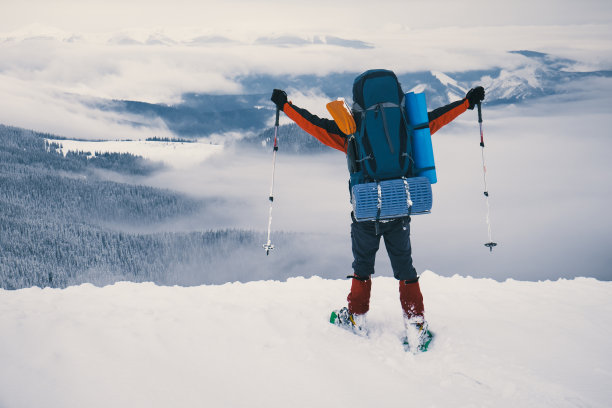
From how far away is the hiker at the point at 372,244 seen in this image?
197 inches

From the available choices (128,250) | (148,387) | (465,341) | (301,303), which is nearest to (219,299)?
(301,303)

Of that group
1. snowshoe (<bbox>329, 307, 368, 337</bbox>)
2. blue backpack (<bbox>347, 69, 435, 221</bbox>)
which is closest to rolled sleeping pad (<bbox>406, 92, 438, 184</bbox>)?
blue backpack (<bbox>347, 69, 435, 221</bbox>)

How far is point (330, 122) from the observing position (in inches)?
200

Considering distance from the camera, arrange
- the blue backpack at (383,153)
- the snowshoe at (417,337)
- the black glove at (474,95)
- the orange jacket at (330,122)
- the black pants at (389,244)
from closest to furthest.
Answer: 1. the blue backpack at (383,153)
2. the snowshoe at (417,337)
3. the black pants at (389,244)
4. the orange jacket at (330,122)
5. the black glove at (474,95)

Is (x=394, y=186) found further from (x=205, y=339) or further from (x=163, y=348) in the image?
(x=163, y=348)

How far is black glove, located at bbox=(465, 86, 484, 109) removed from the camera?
17.8ft

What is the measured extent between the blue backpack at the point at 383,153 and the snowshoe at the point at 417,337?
4.39ft

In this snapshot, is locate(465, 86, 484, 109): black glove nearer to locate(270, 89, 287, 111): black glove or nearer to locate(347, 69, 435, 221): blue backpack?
locate(347, 69, 435, 221): blue backpack

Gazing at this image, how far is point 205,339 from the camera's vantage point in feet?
15.8

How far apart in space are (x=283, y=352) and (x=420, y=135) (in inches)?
113

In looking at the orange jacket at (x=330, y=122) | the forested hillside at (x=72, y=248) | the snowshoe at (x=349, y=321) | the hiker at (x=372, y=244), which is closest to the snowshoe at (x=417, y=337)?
the hiker at (x=372, y=244)

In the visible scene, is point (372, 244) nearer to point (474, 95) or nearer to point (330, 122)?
point (330, 122)

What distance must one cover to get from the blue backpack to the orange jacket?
302 mm

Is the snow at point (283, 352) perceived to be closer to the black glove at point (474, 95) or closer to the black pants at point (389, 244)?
the black pants at point (389, 244)
